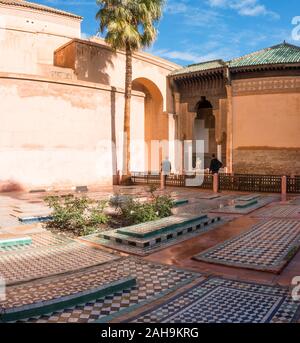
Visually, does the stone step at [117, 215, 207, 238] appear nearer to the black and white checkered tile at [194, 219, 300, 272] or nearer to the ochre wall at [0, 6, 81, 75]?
the black and white checkered tile at [194, 219, 300, 272]

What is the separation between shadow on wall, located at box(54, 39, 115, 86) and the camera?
18.9 metres

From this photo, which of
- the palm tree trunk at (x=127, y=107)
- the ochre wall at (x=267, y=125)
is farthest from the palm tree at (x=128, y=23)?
the ochre wall at (x=267, y=125)

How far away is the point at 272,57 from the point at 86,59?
432 inches

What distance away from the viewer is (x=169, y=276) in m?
4.32

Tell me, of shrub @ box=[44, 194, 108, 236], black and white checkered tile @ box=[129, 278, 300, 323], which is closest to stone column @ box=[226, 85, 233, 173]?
shrub @ box=[44, 194, 108, 236]

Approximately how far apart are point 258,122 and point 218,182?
8.32 m

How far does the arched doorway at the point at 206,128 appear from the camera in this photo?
A: 28078mm

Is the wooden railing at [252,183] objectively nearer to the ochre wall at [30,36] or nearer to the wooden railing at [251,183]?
the wooden railing at [251,183]

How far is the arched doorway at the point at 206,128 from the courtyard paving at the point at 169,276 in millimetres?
21107

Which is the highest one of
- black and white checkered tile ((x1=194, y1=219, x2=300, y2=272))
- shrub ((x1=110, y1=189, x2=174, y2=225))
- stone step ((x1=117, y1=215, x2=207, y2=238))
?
shrub ((x1=110, y1=189, x2=174, y2=225))

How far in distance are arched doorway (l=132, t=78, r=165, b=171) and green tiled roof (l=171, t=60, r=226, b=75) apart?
2.12 m

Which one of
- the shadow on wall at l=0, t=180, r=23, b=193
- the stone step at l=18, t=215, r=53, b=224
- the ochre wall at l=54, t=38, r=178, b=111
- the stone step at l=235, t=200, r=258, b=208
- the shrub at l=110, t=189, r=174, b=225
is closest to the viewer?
the shrub at l=110, t=189, r=174, b=225

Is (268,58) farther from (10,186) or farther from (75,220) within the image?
(75,220)
